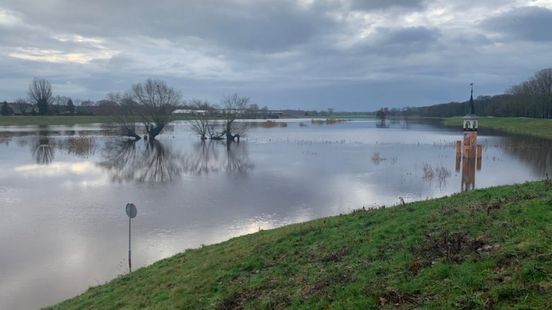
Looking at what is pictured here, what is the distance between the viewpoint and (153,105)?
60.1m

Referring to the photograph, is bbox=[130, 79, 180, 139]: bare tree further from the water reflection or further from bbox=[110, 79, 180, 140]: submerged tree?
the water reflection

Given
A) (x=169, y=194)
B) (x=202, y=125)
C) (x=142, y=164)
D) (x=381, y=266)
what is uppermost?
(x=202, y=125)

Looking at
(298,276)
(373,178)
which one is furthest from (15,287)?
(373,178)

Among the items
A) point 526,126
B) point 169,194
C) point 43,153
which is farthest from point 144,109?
point 526,126

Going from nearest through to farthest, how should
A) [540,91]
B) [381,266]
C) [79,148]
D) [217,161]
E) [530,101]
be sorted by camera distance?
[381,266], [217,161], [79,148], [530,101], [540,91]

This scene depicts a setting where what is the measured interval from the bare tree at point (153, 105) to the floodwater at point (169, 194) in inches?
728

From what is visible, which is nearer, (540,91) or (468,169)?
(468,169)

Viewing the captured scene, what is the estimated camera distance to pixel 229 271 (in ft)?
27.0

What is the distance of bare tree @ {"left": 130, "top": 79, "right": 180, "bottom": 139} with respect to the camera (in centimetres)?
5994

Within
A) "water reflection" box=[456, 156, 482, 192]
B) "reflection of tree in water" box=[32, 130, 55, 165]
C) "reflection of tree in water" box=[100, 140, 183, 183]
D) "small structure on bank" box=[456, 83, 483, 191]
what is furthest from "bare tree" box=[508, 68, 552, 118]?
"reflection of tree in water" box=[32, 130, 55, 165]

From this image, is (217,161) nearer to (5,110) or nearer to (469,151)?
(469,151)

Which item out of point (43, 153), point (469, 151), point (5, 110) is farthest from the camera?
point (5, 110)

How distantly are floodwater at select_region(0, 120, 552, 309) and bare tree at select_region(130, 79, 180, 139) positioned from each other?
18.5 meters

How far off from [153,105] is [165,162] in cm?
2658
